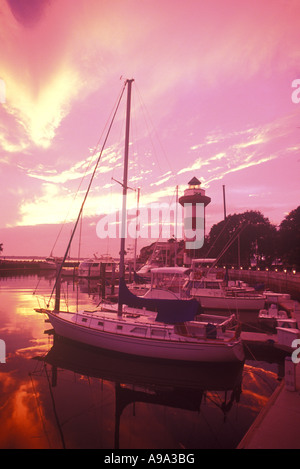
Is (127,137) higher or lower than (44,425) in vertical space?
higher

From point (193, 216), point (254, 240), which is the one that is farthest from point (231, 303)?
point (254, 240)

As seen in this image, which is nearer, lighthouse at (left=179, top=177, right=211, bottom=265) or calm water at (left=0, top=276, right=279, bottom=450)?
calm water at (left=0, top=276, right=279, bottom=450)

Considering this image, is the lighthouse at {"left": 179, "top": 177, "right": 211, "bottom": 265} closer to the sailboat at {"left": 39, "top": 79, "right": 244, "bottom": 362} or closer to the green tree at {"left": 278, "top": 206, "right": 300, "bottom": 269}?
the green tree at {"left": 278, "top": 206, "right": 300, "bottom": 269}

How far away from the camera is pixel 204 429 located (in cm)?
823

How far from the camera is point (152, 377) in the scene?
12.1 meters

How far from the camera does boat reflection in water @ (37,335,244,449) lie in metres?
10.1

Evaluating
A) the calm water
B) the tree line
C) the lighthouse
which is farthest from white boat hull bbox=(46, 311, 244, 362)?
the lighthouse

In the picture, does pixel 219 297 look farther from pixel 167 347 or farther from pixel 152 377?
pixel 152 377

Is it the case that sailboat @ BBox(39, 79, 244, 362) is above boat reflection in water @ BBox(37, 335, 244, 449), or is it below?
above

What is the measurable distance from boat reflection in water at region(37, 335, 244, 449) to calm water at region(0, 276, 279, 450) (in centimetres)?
4

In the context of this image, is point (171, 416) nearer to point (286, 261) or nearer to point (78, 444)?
point (78, 444)

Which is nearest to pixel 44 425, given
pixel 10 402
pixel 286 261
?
pixel 10 402

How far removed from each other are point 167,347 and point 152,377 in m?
1.44
